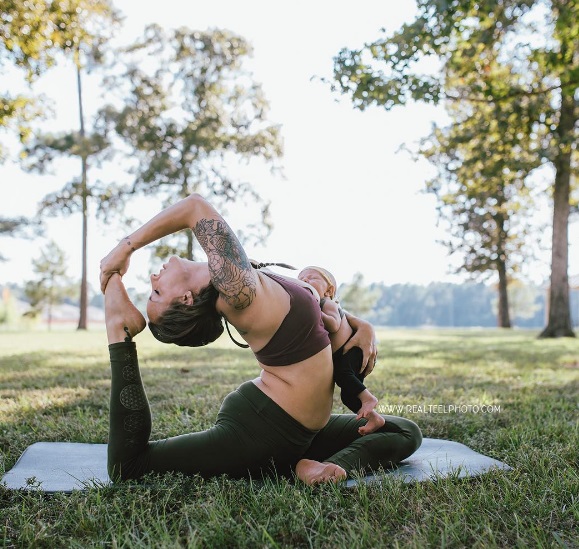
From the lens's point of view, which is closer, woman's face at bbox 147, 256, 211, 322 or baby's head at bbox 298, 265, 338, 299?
woman's face at bbox 147, 256, 211, 322

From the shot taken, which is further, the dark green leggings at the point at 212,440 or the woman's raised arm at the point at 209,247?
the dark green leggings at the point at 212,440

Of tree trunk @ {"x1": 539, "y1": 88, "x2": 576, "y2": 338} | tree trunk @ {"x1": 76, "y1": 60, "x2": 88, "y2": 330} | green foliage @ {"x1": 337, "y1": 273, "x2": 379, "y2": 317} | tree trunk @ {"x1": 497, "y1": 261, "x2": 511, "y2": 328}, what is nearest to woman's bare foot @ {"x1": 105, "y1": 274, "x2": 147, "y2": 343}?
tree trunk @ {"x1": 539, "y1": 88, "x2": 576, "y2": 338}

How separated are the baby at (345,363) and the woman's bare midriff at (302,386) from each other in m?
0.10

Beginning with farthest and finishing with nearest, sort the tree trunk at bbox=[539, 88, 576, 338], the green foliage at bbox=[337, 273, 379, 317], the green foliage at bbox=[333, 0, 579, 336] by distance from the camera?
the green foliage at bbox=[337, 273, 379, 317] < the tree trunk at bbox=[539, 88, 576, 338] < the green foliage at bbox=[333, 0, 579, 336]

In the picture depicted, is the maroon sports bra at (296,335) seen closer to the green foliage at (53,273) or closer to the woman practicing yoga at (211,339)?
the woman practicing yoga at (211,339)

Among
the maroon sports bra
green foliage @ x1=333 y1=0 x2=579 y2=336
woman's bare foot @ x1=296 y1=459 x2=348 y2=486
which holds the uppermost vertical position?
green foliage @ x1=333 y1=0 x2=579 y2=336

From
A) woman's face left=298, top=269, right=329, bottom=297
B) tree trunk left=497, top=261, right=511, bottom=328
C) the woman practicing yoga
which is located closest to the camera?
the woman practicing yoga

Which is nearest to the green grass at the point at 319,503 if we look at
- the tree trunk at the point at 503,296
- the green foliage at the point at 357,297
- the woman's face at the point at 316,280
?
the woman's face at the point at 316,280

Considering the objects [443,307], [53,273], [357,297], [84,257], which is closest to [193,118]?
[84,257]

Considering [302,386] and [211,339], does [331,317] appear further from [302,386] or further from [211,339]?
[211,339]

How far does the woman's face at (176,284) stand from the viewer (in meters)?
2.47

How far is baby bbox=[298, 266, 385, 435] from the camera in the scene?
2.66 metres

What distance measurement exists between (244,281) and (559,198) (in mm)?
14920

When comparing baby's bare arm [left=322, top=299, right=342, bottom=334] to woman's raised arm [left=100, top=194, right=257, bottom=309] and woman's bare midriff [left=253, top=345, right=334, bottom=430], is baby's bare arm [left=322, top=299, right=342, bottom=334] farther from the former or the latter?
woman's raised arm [left=100, top=194, right=257, bottom=309]
